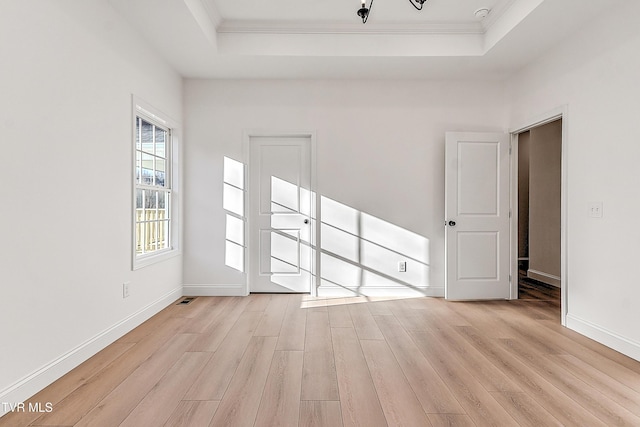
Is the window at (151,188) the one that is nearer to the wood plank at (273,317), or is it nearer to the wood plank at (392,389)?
the wood plank at (273,317)

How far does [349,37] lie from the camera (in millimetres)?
3885

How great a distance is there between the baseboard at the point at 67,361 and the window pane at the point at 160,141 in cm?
168

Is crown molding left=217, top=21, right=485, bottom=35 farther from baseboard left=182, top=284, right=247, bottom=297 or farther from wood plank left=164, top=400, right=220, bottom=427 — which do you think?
wood plank left=164, top=400, right=220, bottom=427

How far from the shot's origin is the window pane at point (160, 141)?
163 inches

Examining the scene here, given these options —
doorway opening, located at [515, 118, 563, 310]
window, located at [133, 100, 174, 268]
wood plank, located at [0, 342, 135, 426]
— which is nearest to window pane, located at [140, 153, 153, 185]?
window, located at [133, 100, 174, 268]

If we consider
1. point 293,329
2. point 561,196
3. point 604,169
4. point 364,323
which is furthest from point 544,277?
point 293,329

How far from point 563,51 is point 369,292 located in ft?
10.5

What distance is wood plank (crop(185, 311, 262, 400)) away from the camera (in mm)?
2172

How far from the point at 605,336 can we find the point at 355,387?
2.21m

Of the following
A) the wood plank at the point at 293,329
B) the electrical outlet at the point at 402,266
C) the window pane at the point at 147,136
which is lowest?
the wood plank at the point at 293,329

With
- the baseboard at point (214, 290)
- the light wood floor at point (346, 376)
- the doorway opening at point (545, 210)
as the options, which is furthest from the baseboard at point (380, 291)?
the doorway opening at point (545, 210)

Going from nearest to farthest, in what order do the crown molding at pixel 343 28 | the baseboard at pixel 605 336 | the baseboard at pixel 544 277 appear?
the baseboard at pixel 605 336 < the crown molding at pixel 343 28 < the baseboard at pixel 544 277

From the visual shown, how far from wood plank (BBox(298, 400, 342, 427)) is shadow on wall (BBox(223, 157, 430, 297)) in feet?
8.31

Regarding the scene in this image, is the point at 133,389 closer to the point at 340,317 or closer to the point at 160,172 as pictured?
the point at 340,317
